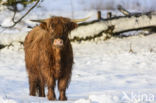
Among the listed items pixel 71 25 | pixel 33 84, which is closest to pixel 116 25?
pixel 33 84

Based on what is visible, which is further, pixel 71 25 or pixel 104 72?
pixel 104 72

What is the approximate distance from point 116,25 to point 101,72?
4.93m

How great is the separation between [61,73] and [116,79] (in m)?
3.24

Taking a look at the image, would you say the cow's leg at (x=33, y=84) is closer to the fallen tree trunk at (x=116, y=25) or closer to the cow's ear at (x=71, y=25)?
the cow's ear at (x=71, y=25)

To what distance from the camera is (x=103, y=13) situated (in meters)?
20.9

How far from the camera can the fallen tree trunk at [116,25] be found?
1426 centimetres

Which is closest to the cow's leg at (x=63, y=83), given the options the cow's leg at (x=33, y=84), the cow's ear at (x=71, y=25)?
the cow's ear at (x=71, y=25)

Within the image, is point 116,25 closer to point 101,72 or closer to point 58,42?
point 101,72

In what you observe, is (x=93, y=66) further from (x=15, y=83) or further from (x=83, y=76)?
(x=15, y=83)

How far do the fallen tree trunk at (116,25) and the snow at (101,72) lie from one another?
0.37m

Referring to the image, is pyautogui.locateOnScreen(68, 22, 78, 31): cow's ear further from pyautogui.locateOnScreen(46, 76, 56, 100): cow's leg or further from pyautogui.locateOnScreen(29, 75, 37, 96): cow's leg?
pyautogui.locateOnScreen(29, 75, 37, 96): cow's leg

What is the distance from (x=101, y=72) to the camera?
984 centimetres

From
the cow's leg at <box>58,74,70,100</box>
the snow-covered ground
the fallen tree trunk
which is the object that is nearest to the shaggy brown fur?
the cow's leg at <box>58,74,70,100</box>

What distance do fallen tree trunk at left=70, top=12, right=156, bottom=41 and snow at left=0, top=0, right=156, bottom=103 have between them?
374mm
